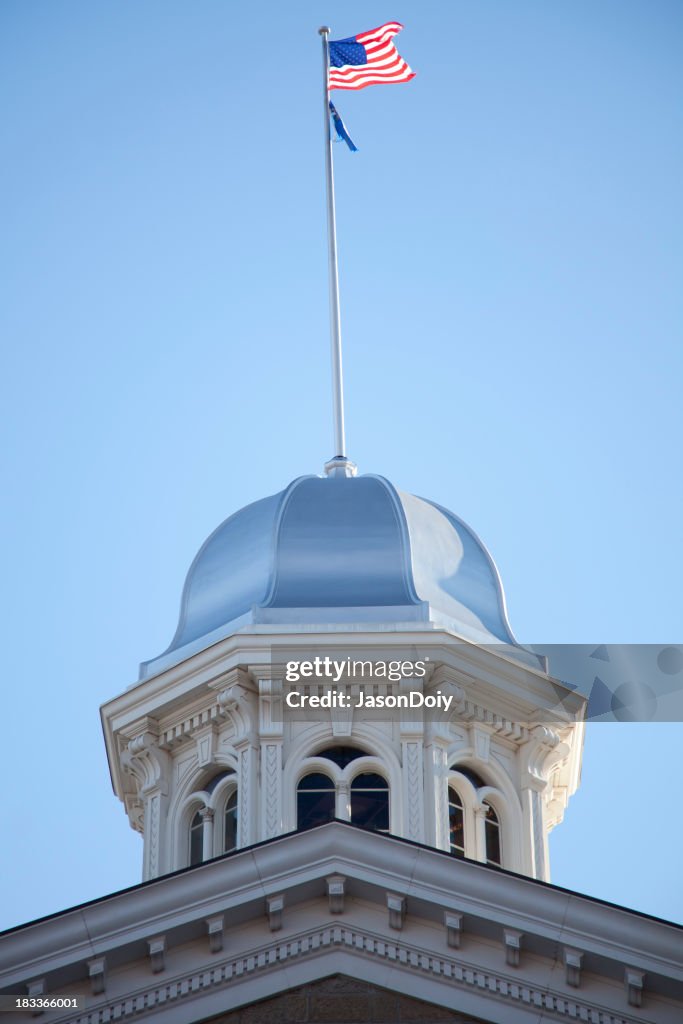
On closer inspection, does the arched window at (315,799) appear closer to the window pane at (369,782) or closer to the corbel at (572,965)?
the window pane at (369,782)

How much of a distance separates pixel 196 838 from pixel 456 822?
3689 millimetres

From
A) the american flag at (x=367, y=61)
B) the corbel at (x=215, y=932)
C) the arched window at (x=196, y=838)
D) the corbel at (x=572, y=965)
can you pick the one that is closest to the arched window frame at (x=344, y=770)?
the arched window at (x=196, y=838)

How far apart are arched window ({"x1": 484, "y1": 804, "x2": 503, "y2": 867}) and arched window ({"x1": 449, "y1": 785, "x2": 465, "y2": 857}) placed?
439mm

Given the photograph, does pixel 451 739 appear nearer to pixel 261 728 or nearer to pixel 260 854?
pixel 261 728

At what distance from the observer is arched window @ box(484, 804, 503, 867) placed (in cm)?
3347

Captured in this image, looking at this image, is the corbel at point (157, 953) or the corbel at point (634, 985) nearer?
the corbel at point (634, 985)

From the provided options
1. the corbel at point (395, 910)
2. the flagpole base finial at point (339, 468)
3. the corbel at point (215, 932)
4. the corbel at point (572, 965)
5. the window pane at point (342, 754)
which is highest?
the flagpole base finial at point (339, 468)

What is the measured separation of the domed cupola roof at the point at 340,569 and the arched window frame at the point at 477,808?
2.05 metres

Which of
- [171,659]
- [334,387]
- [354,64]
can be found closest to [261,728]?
[171,659]

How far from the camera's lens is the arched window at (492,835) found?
1318 inches

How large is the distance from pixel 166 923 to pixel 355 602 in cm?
1048

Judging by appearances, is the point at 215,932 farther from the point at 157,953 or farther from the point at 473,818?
the point at 473,818

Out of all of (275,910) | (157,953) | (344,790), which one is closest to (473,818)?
(344,790)

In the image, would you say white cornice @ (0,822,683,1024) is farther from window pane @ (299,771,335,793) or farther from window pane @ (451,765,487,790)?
window pane @ (451,765,487,790)
